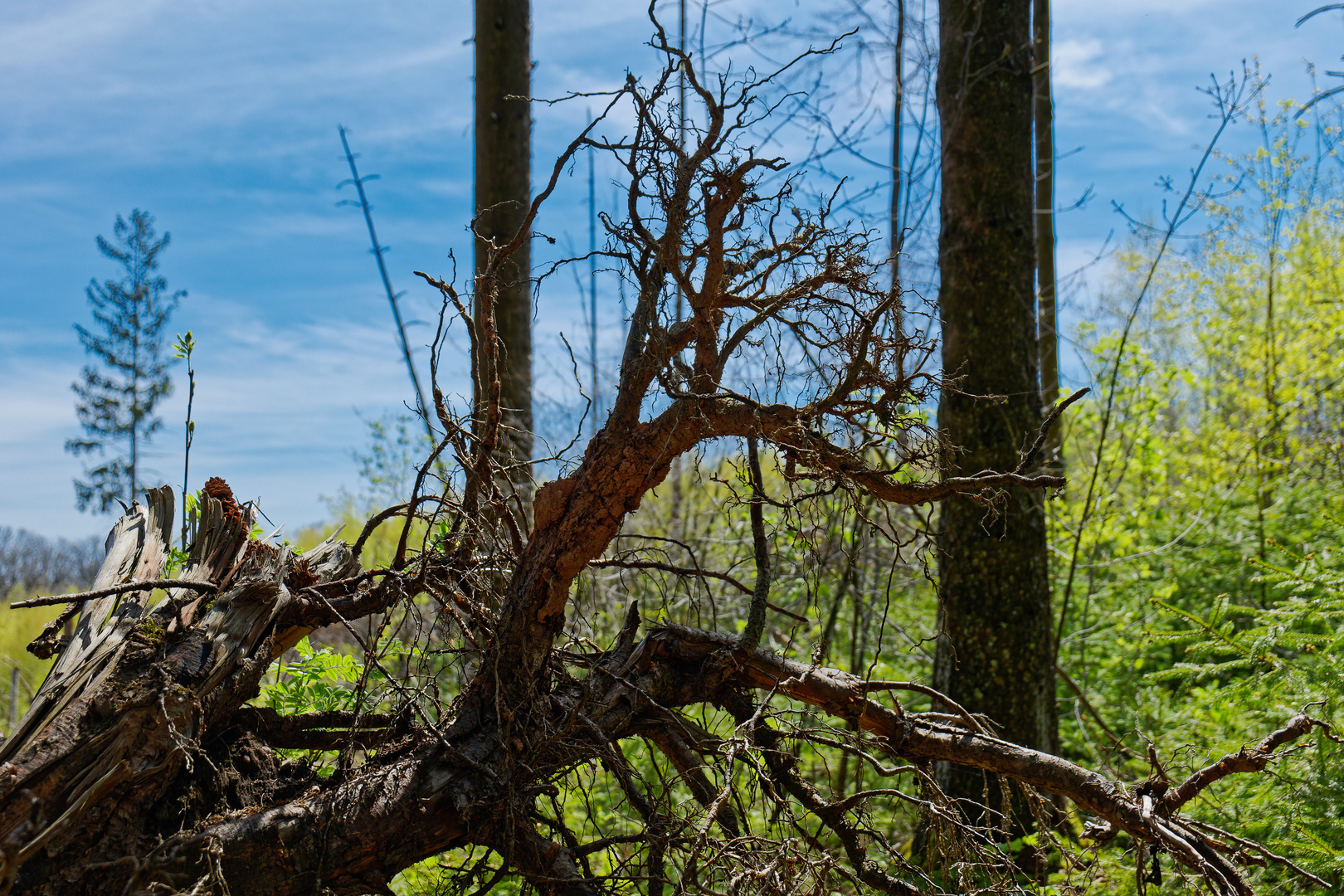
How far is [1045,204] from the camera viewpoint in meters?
7.82

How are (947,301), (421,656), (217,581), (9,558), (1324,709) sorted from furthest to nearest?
(9,558)
(947,301)
(1324,709)
(217,581)
(421,656)

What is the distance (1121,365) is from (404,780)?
264 inches

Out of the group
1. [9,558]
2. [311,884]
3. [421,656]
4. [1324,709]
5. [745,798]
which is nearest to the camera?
[311,884]

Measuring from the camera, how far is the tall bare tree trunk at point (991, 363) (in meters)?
4.12

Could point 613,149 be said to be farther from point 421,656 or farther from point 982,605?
point 982,605

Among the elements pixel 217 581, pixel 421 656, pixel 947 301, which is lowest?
pixel 421 656

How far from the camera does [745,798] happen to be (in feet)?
16.5

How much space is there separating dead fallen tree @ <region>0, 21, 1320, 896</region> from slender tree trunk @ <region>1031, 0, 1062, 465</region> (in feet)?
15.7

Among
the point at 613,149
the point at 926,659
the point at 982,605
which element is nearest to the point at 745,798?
the point at 982,605

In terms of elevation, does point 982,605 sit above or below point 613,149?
below

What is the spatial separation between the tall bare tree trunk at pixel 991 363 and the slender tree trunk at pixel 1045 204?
2.32 metres

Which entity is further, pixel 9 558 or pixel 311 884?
pixel 9 558

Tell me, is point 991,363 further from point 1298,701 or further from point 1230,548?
point 1230,548

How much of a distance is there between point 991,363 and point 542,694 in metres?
2.91
